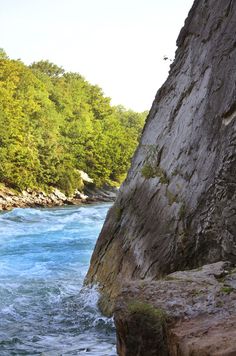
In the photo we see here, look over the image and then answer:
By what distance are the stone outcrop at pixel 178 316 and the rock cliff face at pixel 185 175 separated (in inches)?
47.9

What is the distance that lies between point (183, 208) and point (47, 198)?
32168mm

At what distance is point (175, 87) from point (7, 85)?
36811 millimetres

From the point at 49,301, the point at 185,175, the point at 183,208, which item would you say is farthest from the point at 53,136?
the point at 183,208

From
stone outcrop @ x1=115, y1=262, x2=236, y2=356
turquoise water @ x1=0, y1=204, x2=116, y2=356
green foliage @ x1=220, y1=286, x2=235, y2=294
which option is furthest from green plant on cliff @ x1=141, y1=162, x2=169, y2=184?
green foliage @ x1=220, y1=286, x2=235, y2=294

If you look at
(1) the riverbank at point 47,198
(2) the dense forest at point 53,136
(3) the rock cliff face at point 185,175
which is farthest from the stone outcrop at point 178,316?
(2) the dense forest at point 53,136

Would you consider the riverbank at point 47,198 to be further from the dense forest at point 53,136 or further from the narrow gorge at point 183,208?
the narrow gorge at point 183,208

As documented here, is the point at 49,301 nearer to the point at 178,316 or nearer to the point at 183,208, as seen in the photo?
the point at 183,208

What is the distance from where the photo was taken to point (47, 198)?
3719cm

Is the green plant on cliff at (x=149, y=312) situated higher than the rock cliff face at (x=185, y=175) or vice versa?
the rock cliff face at (x=185, y=175)

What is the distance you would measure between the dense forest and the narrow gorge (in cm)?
2916

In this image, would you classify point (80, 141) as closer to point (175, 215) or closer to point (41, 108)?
point (41, 108)

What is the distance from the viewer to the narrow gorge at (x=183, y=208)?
3.38m

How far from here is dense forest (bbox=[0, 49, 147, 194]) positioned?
37094 millimetres

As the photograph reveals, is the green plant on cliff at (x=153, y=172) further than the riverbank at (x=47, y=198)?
No
